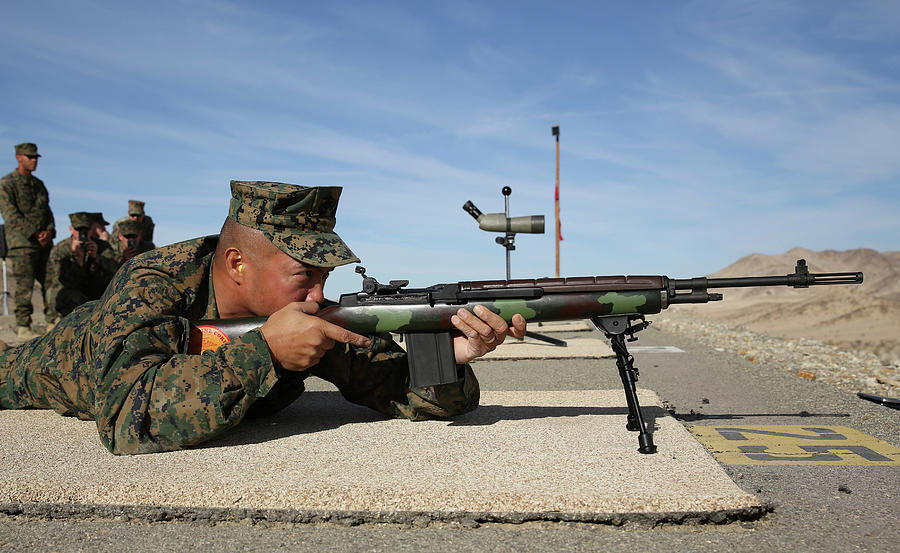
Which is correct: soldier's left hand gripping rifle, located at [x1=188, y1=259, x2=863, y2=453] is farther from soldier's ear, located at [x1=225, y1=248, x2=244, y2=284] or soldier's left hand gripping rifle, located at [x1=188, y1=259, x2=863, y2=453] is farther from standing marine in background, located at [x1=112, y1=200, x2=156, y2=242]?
standing marine in background, located at [x1=112, y1=200, x2=156, y2=242]

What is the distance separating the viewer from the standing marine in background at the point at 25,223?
1086cm

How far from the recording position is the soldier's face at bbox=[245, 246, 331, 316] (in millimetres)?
3510

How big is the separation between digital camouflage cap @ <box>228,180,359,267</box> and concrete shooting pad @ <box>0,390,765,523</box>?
978mm

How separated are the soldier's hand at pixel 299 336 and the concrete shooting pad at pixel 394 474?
0.47 metres

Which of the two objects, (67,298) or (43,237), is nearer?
(67,298)

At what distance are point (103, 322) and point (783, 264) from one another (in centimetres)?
6391

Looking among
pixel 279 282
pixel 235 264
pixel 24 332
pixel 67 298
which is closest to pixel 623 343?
pixel 279 282

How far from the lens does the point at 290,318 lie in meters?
3.23

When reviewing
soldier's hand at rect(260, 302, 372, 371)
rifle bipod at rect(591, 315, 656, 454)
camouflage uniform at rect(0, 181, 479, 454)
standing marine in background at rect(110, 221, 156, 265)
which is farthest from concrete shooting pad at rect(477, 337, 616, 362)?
standing marine in background at rect(110, 221, 156, 265)

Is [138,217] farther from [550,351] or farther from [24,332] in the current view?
[550,351]

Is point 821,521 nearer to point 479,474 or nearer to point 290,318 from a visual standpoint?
point 479,474

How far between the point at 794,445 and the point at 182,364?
10.9ft

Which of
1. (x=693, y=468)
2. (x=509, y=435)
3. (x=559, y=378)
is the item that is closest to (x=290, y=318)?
(x=509, y=435)

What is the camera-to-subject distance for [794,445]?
3.85 m
